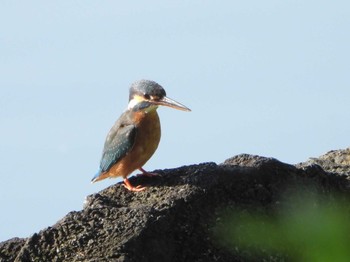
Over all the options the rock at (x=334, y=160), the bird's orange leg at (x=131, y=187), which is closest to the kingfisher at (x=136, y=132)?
the rock at (x=334, y=160)

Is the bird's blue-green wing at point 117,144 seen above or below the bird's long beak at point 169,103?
below

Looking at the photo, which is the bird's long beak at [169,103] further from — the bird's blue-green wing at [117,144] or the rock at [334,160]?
the rock at [334,160]

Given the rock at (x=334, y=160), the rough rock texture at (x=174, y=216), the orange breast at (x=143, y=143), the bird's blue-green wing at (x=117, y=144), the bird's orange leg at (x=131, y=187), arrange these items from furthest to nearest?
the bird's blue-green wing at (x=117, y=144)
the orange breast at (x=143, y=143)
the rock at (x=334, y=160)
the bird's orange leg at (x=131, y=187)
the rough rock texture at (x=174, y=216)

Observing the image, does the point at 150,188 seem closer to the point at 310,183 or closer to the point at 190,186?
the point at 190,186

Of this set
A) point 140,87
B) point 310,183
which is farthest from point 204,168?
point 140,87

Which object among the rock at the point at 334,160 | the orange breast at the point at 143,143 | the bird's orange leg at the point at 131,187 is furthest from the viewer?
the orange breast at the point at 143,143

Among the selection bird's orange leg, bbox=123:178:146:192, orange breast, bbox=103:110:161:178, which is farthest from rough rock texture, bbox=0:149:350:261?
orange breast, bbox=103:110:161:178
